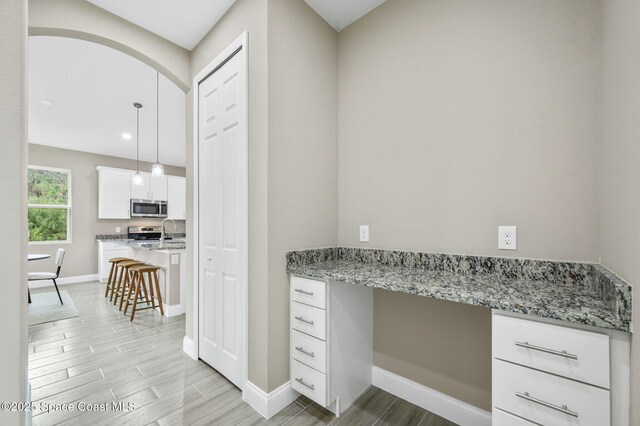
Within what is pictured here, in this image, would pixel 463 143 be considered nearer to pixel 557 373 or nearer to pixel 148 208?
pixel 557 373

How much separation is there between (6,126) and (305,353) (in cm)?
168

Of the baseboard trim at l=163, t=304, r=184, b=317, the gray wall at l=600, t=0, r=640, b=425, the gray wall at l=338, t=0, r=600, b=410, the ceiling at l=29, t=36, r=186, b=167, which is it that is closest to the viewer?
the gray wall at l=600, t=0, r=640, b=425

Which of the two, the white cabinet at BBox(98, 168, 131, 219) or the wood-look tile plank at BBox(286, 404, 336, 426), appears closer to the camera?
the wood-look tile plank at BBox(286, 404, 336, 426)

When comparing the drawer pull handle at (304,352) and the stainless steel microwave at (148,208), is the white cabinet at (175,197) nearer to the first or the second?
the stainless steel microwave at (148,208)

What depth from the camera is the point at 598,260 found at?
1.17 meters

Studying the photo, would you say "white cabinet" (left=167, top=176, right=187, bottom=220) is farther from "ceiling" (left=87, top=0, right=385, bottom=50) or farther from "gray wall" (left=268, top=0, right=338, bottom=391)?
"gray wall" (left=268, top=0, right=338, bottom=391)

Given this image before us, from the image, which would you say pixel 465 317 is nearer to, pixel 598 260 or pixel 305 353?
pixel 598 260

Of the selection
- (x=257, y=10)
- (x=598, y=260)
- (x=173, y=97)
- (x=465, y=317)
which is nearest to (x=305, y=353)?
(x=465, y=317)

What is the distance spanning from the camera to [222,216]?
6.72ft

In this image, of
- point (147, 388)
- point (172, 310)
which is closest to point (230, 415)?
point (147, 388)

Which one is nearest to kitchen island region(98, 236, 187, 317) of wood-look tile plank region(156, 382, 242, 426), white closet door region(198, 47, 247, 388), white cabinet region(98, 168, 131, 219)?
white closet door region(198, 47, 247, 388)

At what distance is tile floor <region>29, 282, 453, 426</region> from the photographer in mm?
1603

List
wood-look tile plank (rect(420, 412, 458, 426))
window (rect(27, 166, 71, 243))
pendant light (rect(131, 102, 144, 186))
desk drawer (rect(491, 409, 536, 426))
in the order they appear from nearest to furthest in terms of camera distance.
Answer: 1. desk drawer (rect(491, 409, 536, 426))
2. wood-look tile plank (rect(420, 412, 458, 426))
3. pendant light (rect(131, 102, 144, 186))
4. window (rect(27, 166, 71, 243))

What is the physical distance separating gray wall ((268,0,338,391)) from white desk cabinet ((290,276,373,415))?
0.12m
